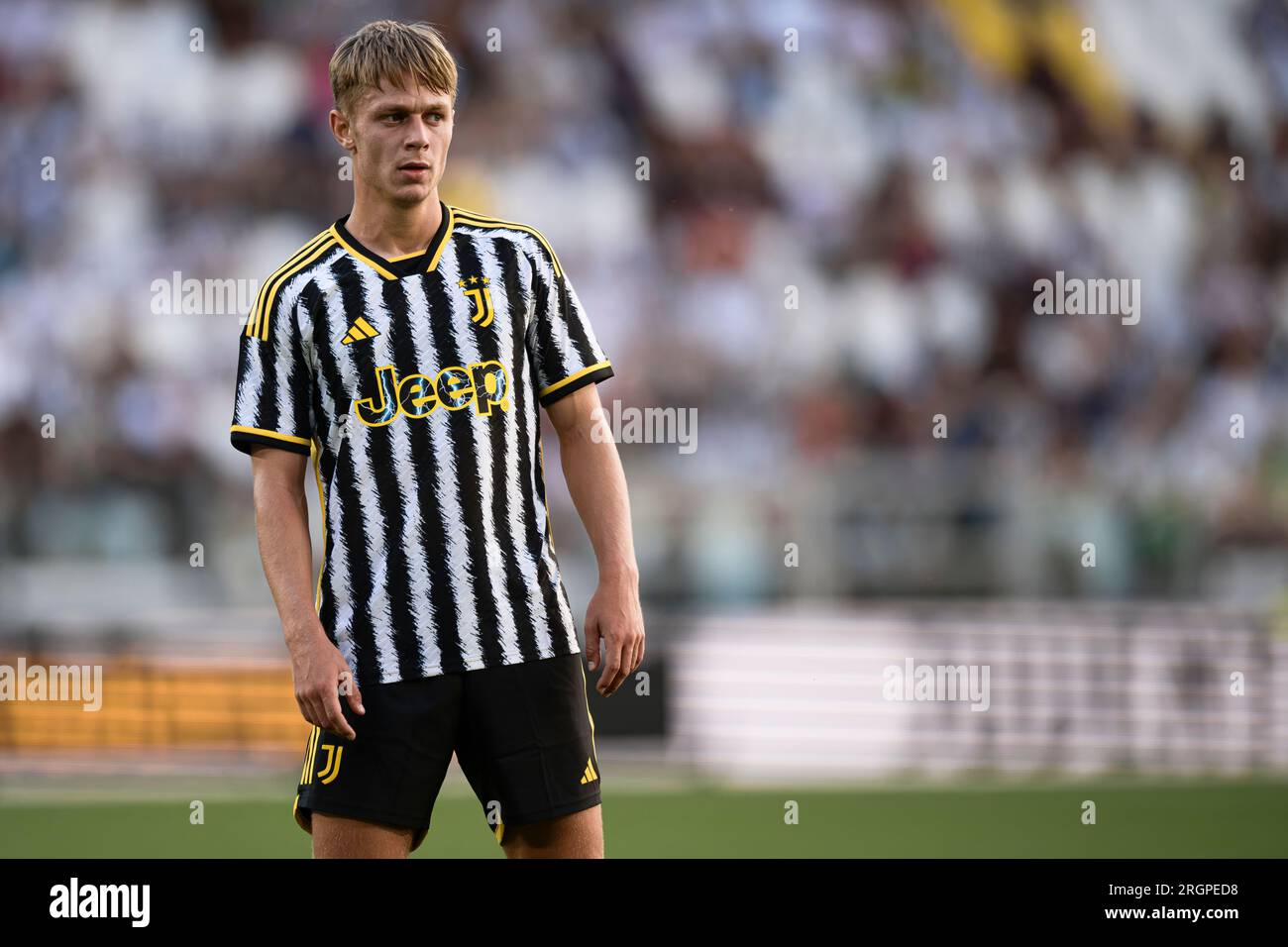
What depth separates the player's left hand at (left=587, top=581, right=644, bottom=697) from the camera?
3225 millimetres

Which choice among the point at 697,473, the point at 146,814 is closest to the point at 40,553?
the point at 146,814

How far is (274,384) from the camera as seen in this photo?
3252 mm

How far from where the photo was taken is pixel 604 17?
41.7ft

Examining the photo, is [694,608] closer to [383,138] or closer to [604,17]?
[604,17]

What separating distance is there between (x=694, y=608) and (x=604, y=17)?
17.4 feet

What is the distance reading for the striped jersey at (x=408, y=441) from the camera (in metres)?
3.22

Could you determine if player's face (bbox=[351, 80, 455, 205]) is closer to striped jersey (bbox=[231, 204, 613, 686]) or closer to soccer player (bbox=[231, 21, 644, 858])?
soccer player (bbox=[231, 21, 644, 858])

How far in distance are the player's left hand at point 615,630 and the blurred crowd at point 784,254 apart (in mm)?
5982

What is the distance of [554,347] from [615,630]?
1.87 feet
